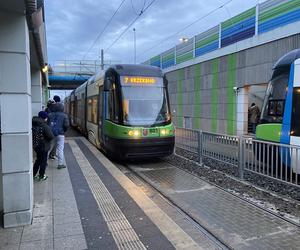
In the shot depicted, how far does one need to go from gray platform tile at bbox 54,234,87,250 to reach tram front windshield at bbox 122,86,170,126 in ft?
18.1

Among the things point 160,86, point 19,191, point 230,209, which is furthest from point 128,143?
point 19,191

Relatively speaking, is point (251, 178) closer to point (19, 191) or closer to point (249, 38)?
point (19, 191)

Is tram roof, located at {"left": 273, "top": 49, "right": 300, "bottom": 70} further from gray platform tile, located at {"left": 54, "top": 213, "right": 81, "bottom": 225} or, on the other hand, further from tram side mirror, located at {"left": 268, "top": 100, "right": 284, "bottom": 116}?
gray platform tile, located at {"left": 54, "top": 213, "right": 81, "bottom": 225}

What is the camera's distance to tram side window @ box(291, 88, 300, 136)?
772cm

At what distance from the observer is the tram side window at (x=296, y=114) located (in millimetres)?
7719

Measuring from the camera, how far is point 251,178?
8188 millimetres

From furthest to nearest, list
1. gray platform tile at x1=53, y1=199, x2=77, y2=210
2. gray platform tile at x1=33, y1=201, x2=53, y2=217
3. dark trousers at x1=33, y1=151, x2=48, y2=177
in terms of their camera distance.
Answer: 1. dark trousers at x1=33, y1=151, x2=48, y2=177
2. gray platform tile at x1=53, y1=199, x2=77, y2=210
3. gray platform tile at x1=33, y1=201, x2=53, y2=217

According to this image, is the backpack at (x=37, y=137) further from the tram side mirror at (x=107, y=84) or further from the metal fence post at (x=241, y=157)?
the metal fence post at (x=241, y=157)

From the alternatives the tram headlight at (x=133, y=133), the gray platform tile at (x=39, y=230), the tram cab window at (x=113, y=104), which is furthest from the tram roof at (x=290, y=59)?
the gray platform tile at (x=39, y=230)

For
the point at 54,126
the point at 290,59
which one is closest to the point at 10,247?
the point at 54,126

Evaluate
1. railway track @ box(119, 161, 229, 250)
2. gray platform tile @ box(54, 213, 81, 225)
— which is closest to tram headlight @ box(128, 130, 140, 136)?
railway track @ box(119, 161, 229, 250)

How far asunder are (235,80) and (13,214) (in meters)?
15.4

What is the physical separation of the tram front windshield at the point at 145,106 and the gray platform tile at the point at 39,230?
16.5 ft

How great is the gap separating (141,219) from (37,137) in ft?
10.3
